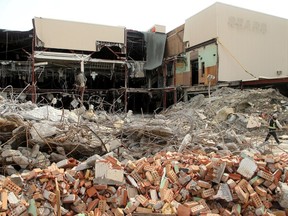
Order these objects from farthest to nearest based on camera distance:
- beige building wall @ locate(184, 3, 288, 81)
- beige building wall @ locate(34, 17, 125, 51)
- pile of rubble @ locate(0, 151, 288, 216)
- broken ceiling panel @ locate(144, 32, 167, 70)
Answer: broken ceiling panel @ locate(144, 32, 167, 70) < beige building wall @ locate(34, 17, 125, 51) < beige building wall @ locate(184, 3, 288, 81) < pile of rubble @ locate(0, 151, 288, 216)

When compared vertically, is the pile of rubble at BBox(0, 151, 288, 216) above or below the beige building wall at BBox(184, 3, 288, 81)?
below

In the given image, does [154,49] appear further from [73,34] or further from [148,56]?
[73,34]

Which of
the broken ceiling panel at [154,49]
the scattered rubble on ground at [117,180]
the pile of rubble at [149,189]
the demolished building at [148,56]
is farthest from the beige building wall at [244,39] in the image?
the pile of rubble at [149,189]

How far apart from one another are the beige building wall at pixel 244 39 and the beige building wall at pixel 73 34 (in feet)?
20.0

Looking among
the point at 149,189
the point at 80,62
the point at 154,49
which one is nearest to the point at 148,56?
the point at 154,49

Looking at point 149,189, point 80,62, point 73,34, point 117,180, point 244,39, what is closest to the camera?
point 117,180

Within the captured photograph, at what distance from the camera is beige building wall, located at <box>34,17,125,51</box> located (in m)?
21.7

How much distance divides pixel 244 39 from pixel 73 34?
43.3 ft

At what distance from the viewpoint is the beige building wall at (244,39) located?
20.5 metres

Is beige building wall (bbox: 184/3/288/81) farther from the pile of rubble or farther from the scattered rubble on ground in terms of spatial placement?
the pile of rubble

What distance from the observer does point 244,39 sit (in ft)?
71.2

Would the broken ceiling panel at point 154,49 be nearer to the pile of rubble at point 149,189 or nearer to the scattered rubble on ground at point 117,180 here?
the scattered rubble on ground at point 117,180

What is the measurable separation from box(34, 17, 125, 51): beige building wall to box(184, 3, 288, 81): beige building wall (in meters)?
6.09

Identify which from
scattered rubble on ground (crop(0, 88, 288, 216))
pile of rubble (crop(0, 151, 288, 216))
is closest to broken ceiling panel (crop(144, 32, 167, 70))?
scattered rubble on ground (crop(0, 88, 288, 216))
